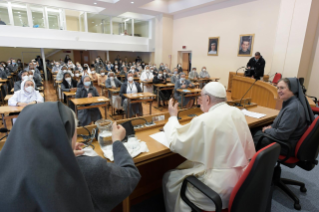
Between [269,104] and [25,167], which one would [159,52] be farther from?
[25,167]

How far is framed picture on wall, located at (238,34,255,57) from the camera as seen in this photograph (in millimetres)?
9236

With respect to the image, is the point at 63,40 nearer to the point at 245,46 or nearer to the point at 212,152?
the point at 245,46

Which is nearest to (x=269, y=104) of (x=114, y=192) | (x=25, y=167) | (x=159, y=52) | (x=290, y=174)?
(x=290, y=174)

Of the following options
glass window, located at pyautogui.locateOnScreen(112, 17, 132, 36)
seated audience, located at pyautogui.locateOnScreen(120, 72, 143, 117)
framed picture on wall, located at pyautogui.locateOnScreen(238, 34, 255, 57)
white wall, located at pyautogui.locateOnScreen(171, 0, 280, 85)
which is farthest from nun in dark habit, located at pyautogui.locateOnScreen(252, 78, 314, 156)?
glass window, located at pyautogui.locateOnScreen(112, 17, 132, 36)

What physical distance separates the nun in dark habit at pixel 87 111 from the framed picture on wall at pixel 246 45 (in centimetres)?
804

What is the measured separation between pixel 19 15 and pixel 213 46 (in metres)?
11.5

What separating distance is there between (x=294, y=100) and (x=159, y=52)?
41.4ft

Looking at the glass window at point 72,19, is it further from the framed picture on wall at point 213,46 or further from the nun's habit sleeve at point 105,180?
the nun's habit sleeve at point 105,180

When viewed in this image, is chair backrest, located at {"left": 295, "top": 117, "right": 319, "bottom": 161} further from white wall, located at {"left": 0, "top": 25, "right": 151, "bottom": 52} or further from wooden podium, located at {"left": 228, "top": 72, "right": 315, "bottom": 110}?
white wall, located at {"left": 0, "top": 25, "right": 151, "bottom": 52}

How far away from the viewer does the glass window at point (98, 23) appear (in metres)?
13.5

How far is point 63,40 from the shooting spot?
37.6ft

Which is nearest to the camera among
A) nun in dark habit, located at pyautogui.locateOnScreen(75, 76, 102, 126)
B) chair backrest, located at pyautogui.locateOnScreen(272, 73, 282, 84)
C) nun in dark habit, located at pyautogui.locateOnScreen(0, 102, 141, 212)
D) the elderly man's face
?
nun in dark habit, located at pyautogui.locateOnScreen(0, 102, 141, 212)

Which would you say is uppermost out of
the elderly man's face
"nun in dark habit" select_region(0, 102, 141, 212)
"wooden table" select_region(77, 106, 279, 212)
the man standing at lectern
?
the elderly man's face

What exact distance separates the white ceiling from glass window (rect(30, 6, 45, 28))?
1.98 ft
